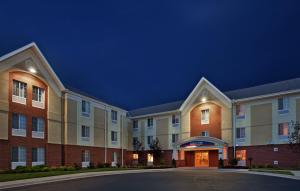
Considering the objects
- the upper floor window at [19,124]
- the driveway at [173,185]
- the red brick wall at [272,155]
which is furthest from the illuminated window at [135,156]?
the driveway at [173,185]

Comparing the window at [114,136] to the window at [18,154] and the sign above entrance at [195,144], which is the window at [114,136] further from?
the window at [18,154]

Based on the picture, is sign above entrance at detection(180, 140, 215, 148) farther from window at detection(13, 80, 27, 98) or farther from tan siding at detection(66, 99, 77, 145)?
window at detection(13, 80, 27, 98)

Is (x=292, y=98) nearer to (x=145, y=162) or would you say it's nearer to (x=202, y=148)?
(x=202, y=148)

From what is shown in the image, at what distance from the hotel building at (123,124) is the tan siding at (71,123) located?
0.11m

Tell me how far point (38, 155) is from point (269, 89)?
26.8 meters

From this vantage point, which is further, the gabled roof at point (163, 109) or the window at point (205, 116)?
the gabled roof at point (163, 109)

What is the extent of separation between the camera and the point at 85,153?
40.4 m

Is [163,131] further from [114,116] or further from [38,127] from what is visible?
[38,127]

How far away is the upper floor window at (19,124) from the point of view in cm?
3050

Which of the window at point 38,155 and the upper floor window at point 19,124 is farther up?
the upper floor window at point 19,124

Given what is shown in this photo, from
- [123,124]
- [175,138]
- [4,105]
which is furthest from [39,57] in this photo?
[175,138]

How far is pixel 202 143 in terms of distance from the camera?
42.5 m

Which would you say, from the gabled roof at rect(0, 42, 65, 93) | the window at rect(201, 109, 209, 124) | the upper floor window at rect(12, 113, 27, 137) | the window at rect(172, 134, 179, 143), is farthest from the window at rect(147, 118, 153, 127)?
the upper floor window at rect(12, 113, 27, 137)

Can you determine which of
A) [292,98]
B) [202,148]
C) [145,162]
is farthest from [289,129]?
[145,162]
